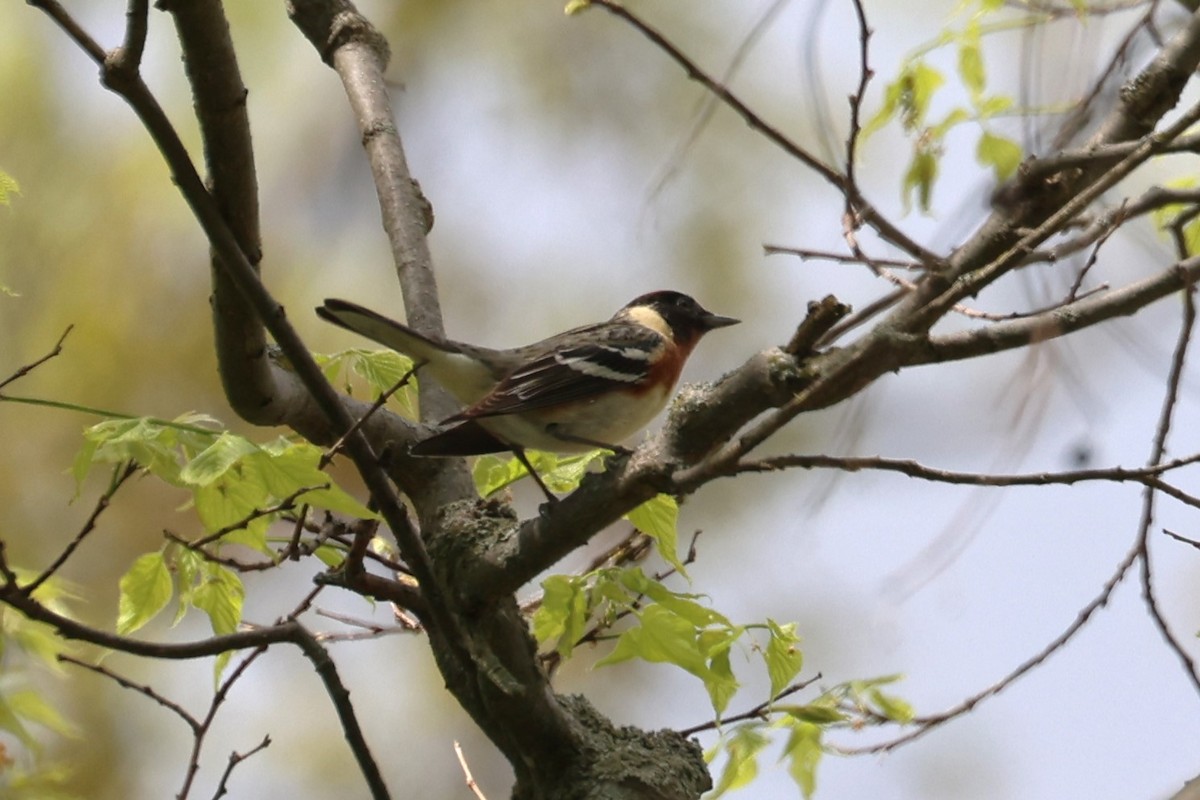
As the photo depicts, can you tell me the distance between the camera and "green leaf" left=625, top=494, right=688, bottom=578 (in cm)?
227

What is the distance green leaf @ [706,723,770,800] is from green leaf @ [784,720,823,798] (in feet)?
0.23

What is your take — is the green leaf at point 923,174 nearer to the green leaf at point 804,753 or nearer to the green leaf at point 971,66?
the green leaf at point 971,66

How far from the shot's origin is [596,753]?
2359mm

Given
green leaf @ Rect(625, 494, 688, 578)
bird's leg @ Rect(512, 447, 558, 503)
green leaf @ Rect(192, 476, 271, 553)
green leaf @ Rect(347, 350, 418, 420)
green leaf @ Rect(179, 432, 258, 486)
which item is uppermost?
green leaf @ Rect(347, 350, 418, 420)

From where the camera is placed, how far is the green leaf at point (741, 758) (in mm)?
2398

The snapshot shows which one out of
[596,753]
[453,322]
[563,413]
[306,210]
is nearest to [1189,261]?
[596,753]

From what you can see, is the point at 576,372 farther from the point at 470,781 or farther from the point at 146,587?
the point at 146,587

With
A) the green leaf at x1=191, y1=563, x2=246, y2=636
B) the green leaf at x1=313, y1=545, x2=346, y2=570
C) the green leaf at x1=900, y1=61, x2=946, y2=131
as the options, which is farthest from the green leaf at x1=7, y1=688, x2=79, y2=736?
the green leaf at x1=900, y1=61, x2=946, y2=131

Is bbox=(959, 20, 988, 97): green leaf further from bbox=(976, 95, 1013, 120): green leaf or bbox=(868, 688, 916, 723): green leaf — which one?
bbox=(868, 688, 916, 723): green leaf

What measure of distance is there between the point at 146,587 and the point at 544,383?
117 cm

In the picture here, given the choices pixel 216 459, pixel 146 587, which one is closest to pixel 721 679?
pixel 216 459

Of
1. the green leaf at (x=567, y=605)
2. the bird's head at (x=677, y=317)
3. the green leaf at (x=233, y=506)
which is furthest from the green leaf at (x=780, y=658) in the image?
the bird's head at (x=677, y=317)

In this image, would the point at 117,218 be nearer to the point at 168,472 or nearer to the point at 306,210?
the point at 306,210

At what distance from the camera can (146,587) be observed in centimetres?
216
